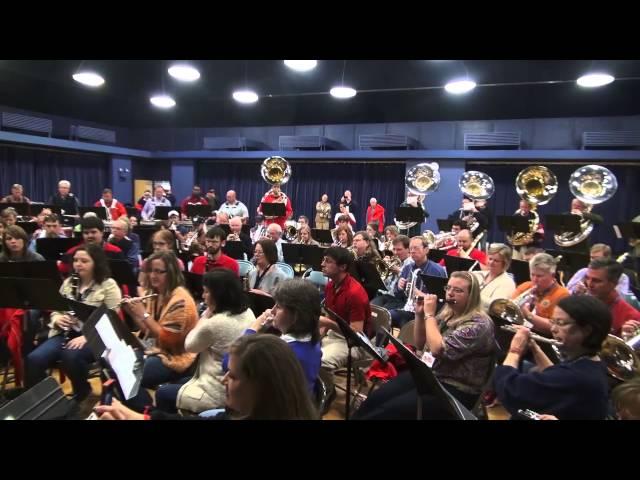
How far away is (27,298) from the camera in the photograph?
319 centimetres

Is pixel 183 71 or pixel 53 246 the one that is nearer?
pixel 53 246

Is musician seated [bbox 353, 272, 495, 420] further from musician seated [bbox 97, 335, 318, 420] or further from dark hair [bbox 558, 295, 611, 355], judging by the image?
musician seated [bbox 97, 335, 318, 420]

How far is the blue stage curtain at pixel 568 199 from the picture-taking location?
10.4 meters

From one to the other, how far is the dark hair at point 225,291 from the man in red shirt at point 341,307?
2.53 ft

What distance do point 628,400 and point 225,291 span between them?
221 centimetres

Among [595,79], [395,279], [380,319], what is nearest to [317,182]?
[595,79]

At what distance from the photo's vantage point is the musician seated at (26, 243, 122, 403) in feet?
10.6

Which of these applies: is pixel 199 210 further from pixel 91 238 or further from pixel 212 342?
pixel 212 342

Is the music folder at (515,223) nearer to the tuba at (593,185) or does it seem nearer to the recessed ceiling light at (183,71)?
the tuba at (593,185)

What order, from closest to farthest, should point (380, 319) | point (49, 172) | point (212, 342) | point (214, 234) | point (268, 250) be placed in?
point (212, 342) → point (380, 319) → point (268, 250) → point (214, 234) → point (49, 172)

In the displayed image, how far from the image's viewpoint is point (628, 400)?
6.46ft

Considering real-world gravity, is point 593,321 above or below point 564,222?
below

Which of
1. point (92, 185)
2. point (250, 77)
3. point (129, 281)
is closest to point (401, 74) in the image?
point (250, 77)
